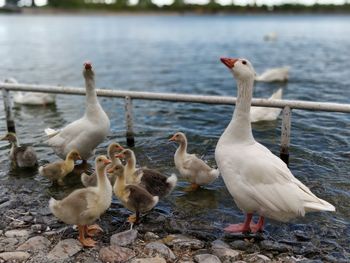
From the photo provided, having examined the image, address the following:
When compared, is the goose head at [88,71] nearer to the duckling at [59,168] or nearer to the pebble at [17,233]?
the duckling at [59,168]

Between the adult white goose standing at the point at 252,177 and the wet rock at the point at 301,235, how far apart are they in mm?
391

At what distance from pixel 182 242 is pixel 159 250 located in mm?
361

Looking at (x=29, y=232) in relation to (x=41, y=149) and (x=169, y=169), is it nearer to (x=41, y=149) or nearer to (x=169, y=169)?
(x=169, y=169)

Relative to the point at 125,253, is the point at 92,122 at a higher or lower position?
higher

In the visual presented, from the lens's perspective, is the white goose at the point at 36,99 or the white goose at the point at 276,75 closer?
the white goose at the point at 36,99

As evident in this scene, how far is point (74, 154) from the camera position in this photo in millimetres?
7137

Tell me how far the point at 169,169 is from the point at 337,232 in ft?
10.9

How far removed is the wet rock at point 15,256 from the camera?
480 cm

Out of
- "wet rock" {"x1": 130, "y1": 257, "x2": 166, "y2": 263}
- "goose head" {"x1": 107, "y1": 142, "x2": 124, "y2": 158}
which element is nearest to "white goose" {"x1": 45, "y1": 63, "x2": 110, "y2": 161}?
"goose head" {"x1": 107, "y1": 142, "x2": 124, "y2": 158}

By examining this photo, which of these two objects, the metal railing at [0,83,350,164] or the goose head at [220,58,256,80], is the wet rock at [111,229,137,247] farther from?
the metal railing at [0,83,350,164]

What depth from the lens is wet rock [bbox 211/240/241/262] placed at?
4.93 metres

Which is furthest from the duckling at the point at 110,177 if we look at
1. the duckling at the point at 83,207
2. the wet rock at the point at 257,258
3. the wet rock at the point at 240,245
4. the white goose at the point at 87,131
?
the wet rock at the point at 257,258

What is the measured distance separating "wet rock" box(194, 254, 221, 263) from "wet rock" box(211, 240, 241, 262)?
0.10m

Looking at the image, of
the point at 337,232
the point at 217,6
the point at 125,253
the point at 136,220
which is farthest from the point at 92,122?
the point at 217,6
